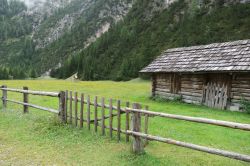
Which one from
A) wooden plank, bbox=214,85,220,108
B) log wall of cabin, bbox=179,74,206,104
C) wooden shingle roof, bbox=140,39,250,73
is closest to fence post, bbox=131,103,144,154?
wooden shingle roof, bbox=140,39,250,73

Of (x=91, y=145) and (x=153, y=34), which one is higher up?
(x=153, y=34)

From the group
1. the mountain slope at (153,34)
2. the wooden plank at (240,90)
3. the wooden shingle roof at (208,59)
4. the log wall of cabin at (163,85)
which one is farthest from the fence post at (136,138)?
the mountain slope at (153,34)

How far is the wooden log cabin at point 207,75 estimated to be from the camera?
19.7 metres

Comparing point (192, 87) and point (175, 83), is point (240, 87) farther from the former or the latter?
point (175, 83)

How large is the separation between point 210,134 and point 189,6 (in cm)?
11364

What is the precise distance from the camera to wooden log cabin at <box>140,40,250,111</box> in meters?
19.7

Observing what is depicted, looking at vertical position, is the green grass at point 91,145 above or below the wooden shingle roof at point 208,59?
below

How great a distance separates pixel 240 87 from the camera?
19.6 meters

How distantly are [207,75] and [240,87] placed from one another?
9.68 ft

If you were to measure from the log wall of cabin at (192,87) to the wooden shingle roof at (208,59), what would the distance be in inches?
31.9

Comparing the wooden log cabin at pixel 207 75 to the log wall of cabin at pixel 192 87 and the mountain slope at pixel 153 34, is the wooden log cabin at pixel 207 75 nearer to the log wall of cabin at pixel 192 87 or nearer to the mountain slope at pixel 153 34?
the log wall of cabin at pixel 192 87

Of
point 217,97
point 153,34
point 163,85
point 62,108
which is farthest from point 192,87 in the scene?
point 153,34

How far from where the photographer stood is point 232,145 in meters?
10.5

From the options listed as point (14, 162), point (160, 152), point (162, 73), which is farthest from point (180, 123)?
point (162, 73)
